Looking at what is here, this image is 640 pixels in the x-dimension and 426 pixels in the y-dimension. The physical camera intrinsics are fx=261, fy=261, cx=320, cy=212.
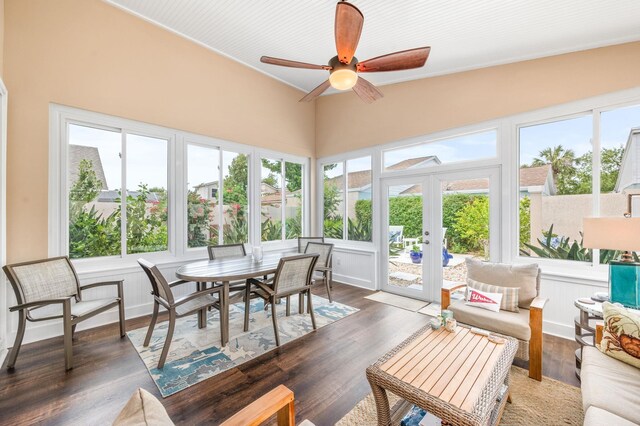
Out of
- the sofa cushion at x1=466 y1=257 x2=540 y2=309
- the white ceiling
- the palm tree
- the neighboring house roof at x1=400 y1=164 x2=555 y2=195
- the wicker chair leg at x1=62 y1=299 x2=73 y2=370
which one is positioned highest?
the white ceiling

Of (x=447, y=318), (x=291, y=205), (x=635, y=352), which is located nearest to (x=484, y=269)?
(x=447, y=318)

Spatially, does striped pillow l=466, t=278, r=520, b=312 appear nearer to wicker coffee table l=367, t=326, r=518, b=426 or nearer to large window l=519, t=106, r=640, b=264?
wicker coffee table l=367, t=326, r=518, b=426

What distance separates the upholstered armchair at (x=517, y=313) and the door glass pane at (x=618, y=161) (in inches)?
41.6

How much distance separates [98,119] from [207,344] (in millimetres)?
3118

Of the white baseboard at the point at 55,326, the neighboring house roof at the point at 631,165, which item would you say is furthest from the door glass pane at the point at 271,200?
the neighboring house roof at the point at 631,165

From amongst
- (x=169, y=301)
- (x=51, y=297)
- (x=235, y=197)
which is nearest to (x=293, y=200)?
(x=235, y=197)

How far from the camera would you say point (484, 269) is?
294cm

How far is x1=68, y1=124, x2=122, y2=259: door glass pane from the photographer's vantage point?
326cm

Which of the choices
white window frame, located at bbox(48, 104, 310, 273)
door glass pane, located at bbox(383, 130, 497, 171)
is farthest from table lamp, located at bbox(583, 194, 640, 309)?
white window frame, located at bbox(48, 104, 310, 273)

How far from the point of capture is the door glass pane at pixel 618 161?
9.12ft

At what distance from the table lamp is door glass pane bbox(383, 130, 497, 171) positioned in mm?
1656

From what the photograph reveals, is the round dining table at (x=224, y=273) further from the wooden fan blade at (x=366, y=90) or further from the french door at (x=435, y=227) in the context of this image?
the french door at (x=435, y=227)

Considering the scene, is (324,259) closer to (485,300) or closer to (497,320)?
(485,300)

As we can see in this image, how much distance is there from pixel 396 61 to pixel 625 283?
9.37ft
